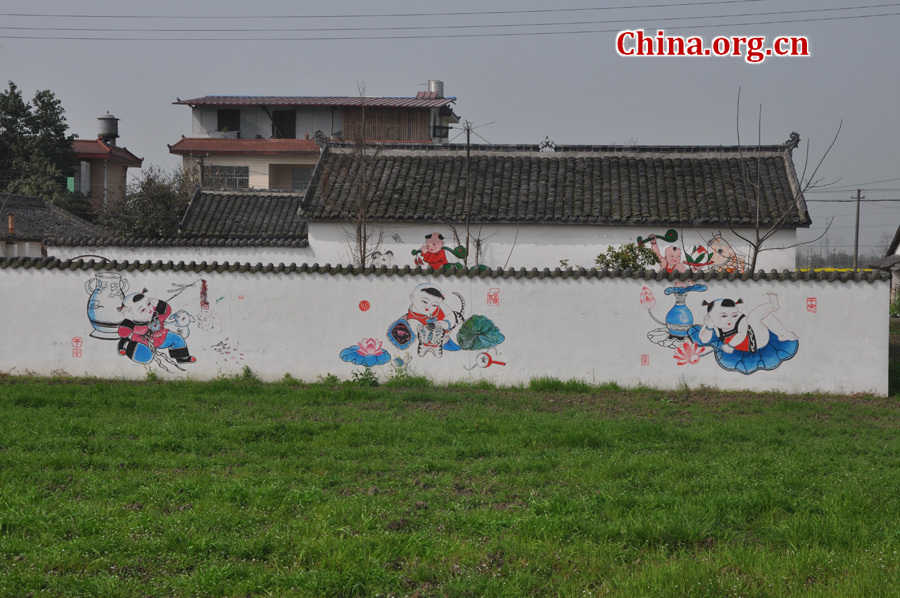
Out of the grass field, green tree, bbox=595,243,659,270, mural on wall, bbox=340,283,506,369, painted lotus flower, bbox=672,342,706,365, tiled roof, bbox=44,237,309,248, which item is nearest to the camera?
the grass field

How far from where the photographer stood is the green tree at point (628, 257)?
17250 millimetres

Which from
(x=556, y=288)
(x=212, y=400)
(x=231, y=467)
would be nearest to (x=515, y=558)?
(x=231, y=467)

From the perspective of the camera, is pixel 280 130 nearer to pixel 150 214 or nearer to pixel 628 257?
pixel 150 214

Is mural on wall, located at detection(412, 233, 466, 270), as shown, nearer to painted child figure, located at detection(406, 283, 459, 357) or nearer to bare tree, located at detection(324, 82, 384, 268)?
bare tree, located at detection(324, 82, 384, 268)

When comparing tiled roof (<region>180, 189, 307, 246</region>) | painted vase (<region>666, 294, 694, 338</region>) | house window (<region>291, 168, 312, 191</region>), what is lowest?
painted vase (<region>666, 294, 694, 338</region>)

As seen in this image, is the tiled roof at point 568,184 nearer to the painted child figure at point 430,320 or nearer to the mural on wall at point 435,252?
the mural on wall at point 435,252

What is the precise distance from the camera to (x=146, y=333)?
12289 mm

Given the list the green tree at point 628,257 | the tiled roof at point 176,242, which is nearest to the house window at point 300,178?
the tiled roof at point 176,242

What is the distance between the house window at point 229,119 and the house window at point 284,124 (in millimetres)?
1753

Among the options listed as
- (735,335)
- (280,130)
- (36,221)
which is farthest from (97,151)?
(735,335)

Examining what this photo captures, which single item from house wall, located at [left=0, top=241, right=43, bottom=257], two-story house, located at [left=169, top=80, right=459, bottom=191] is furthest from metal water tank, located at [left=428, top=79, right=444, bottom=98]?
house wall, located at [left=0, top=241, right=43, bottom=257]

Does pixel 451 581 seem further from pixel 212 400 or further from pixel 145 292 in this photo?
pixel 145 292

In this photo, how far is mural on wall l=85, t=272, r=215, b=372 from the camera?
12.3 meters

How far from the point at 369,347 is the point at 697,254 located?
29.4ft
